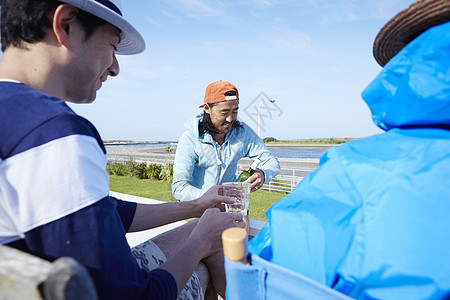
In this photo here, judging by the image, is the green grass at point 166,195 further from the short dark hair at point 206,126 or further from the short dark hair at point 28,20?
the short dark hair at point 28,20

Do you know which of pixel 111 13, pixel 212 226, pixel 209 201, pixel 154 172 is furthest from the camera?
pixel 154 172

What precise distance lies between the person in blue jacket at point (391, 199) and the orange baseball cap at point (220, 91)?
2290 millimetres

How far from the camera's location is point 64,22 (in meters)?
0.99

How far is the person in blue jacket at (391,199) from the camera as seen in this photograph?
0.55 meters

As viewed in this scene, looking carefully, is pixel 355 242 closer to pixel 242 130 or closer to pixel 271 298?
pixel 271 298

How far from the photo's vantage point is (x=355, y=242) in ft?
1.98

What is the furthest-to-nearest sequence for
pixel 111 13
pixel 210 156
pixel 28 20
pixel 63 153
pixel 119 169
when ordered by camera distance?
pixel 119 169, pixel 210 156, pixel 111 13, pixel 28 20, pixel 63 153

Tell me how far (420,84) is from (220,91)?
2.47m

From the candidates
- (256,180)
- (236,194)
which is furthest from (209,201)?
(256,180)

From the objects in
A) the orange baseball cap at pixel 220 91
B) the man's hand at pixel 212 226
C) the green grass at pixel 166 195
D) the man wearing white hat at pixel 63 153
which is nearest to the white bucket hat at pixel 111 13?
the man wearing white hat at pixel 63 153

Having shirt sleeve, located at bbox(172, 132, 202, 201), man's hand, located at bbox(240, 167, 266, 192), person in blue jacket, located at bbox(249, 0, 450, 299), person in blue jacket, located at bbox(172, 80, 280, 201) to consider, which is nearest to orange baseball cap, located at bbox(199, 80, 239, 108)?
person in blue jacket, located at bbox(172, 80, 280, 201)

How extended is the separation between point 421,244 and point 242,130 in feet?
9.50

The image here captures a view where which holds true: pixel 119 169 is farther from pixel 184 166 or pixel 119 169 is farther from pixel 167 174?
pixel 184 166

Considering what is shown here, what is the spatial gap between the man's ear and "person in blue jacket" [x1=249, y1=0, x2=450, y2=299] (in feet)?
3.12
